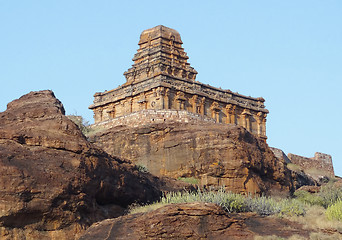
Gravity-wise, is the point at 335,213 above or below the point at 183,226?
above

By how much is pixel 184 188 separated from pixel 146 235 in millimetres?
7979

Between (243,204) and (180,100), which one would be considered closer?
(243,204)

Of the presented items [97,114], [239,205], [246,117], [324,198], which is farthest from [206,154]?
[246,117]

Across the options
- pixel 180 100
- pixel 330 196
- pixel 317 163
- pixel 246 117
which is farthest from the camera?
pixel 246 117

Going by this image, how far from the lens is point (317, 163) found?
56.0 metres

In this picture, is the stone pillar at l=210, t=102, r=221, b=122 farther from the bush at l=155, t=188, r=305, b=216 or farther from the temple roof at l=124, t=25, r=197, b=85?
the bush at l=155, t=188, r=305, b=216

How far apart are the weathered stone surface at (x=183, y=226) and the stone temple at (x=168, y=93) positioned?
94.0 feet

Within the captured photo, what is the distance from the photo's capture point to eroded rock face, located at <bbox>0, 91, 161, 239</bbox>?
1981 cm

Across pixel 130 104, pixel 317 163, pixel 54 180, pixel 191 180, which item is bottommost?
pixel 54 180

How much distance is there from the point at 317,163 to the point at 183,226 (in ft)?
128

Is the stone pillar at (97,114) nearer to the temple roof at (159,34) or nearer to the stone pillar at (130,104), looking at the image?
the stone pillar at (130,104)

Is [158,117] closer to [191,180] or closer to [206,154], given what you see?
[206,154]

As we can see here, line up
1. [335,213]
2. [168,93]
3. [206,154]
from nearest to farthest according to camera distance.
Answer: [335,213]
[206,154]
[168,93]

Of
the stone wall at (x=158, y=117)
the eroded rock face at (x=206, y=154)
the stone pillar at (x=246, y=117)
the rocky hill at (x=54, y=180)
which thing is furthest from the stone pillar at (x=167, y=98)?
the rocky hill at (x=54, y=180)
